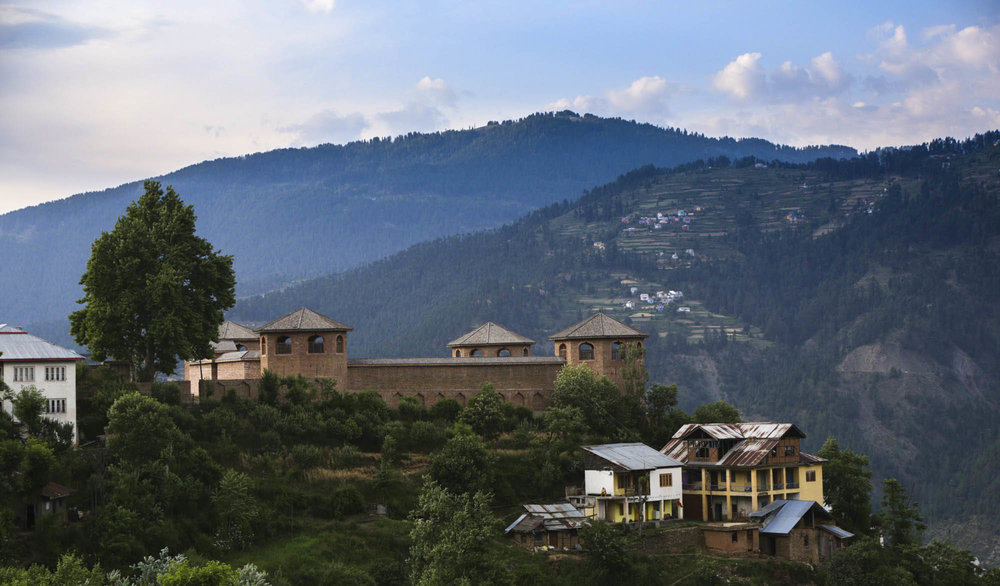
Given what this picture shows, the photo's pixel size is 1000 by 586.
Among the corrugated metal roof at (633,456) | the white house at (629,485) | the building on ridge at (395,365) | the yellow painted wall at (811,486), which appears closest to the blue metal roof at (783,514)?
the yellow painted wall at (811,486)

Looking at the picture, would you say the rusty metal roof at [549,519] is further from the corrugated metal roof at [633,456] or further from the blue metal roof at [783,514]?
the blue metal roof at [783,514]

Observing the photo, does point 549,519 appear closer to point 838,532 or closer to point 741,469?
point 741,469

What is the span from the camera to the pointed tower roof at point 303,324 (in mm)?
67250

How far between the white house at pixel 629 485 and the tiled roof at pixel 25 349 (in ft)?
79.2

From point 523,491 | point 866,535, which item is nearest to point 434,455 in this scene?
point 523,491

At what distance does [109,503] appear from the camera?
1928 inches

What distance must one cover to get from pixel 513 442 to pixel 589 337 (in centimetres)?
1048

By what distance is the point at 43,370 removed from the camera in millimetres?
53000

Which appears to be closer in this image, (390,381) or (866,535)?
(866,535)

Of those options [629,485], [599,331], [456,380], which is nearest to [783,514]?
[629,485]

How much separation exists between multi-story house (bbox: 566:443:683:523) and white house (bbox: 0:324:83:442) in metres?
23.4

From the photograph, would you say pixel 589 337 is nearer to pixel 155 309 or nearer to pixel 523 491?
pixel 523 491

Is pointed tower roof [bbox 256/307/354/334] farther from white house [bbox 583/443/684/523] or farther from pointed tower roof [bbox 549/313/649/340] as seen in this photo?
white house [bbox 583/443/684/523]

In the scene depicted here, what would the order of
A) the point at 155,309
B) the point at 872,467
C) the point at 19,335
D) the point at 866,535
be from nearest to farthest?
the point at 19,335
the point at 155,309
the point at 866,535
the point at 872,467
